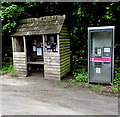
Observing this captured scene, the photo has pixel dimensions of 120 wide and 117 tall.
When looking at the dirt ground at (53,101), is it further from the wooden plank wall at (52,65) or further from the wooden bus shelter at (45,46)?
the wooden bus shelter at (45,46)

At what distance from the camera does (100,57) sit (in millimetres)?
6191

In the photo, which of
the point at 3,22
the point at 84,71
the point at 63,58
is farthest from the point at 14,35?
the point at 84,71

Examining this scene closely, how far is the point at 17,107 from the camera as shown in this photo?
3.88 meters

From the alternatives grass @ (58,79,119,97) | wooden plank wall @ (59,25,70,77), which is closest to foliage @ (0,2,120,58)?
wooden plank wall @ (59,25,70,77)

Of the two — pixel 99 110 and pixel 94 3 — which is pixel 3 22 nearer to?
pixel 94 3

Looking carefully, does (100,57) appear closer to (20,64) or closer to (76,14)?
(20,64)

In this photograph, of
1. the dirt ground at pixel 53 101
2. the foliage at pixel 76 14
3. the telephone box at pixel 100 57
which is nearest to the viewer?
the dirt ground at pixel 53 101

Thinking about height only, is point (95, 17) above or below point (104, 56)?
above

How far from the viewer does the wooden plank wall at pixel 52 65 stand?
6.83 meters

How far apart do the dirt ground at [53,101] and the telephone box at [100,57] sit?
1440 mm

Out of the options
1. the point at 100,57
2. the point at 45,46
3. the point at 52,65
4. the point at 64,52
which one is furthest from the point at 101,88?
the point at 45,46

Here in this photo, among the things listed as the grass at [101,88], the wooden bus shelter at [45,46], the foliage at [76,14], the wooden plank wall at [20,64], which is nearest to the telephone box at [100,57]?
the grass at [101,88]

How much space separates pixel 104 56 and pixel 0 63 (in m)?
7.94

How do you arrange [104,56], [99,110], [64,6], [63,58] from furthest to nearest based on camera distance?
[64,6], [63,58], [104,56], [99,110]
